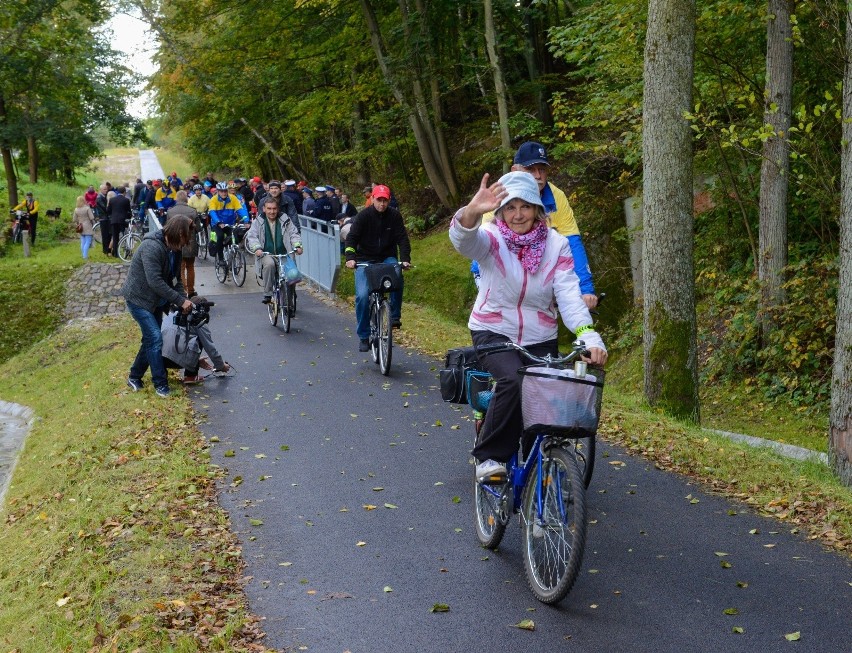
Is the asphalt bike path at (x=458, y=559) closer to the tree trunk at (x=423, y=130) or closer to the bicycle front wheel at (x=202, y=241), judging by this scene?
the bicycle front wheel at (x=202, y=241)

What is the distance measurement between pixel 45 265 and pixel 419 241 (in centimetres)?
1034

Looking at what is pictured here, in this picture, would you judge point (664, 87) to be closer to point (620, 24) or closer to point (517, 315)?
point (517, 315)

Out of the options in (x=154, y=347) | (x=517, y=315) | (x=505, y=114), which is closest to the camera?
(x=517, y=315)

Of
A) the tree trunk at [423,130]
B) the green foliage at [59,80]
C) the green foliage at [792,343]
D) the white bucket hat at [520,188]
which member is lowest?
the green foliage at [792,343]

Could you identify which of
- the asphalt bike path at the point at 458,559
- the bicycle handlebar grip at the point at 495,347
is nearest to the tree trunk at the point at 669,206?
the asphalt bike path at the point at 458,559

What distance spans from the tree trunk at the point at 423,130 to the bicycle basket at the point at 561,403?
23.5m

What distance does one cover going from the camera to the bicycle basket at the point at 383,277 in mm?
12211

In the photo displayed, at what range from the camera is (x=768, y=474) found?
7.88 metres

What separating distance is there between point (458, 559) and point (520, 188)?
2274 mm

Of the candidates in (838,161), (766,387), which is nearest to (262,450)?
(766,387)

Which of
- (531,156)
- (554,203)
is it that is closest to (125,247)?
(554,203)

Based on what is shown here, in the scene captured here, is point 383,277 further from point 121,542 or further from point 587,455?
point 121,542

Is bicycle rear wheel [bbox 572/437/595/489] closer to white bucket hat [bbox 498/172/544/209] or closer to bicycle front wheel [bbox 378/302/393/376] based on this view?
white bucket hat [bbox 498/172/544/209]

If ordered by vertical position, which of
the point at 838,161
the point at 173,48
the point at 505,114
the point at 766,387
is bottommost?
the point at 766,387
